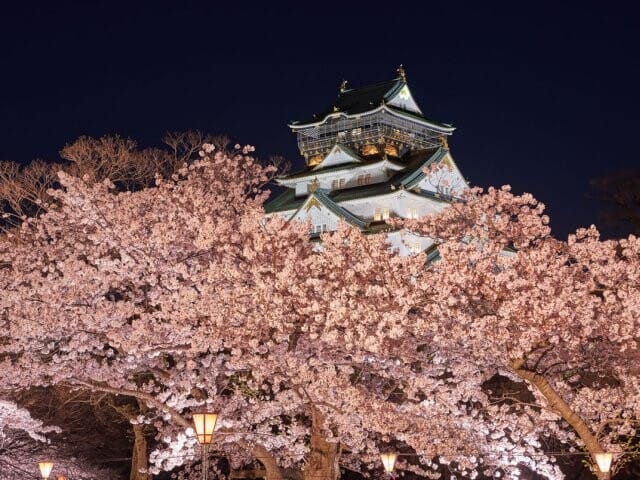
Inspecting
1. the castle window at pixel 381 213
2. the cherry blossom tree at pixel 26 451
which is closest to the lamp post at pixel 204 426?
the cherry blossom tree at pixel 26 451

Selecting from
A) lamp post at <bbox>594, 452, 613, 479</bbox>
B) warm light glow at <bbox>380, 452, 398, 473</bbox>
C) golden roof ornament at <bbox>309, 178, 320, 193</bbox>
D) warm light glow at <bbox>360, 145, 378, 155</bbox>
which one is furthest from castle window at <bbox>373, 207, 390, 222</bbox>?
lamp post at <bbox>594, 452, 613, 479</bbox>

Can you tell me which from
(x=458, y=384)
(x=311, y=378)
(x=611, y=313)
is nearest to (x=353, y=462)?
(x=458, y=384)

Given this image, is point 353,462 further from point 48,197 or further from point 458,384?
point 48,197

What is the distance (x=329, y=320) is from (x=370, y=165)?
3675 cm

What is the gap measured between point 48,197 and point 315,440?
1293cm

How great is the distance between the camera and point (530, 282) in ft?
48.6

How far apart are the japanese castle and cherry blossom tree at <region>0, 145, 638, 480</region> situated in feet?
88.0

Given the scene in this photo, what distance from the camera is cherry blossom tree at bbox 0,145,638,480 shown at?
15102 mm

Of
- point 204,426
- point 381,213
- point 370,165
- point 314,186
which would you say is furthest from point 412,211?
point 204,426

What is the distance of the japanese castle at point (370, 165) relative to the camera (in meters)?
48.6

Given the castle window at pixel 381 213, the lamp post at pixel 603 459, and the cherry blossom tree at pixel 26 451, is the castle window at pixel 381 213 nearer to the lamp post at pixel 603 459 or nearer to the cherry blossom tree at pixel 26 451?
the cherry blossom tree at pixel 26 451

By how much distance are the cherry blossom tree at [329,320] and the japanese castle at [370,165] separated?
88.0ft

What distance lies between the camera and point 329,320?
1538 cm

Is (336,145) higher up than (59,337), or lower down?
higher up
